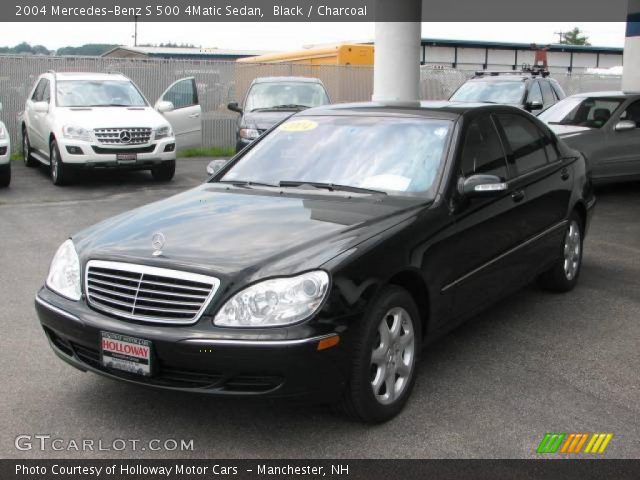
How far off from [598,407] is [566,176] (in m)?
2.54

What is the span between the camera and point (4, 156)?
39.7 ft

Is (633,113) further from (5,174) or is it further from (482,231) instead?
(5,174)

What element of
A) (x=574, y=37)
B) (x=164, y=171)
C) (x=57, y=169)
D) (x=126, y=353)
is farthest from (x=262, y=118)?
(x=574, y=37)

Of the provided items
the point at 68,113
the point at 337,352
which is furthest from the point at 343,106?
the point at 68,113

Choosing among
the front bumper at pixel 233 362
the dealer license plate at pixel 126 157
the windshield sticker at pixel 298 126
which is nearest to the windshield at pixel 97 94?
the dealer license plate at pixel 126 157

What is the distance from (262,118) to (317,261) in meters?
10.4

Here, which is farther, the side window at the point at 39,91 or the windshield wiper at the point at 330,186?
the side window at the point at 39,91

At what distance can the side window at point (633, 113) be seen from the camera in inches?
480

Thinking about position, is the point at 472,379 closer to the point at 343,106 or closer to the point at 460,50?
the point at 343,106

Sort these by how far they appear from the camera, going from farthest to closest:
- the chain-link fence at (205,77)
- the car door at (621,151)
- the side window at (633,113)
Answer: the chain-link fence at (205,77) → the side window at (633,113) → the car door at (621,151)

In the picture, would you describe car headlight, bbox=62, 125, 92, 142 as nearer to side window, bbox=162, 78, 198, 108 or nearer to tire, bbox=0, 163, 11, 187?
tire, bbox=0, 163, 11, 187

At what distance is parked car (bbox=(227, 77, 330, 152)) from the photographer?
553 inches

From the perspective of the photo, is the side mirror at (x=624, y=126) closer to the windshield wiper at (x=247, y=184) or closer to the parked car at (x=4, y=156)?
the windshield wiper at (x=247, y=184)
